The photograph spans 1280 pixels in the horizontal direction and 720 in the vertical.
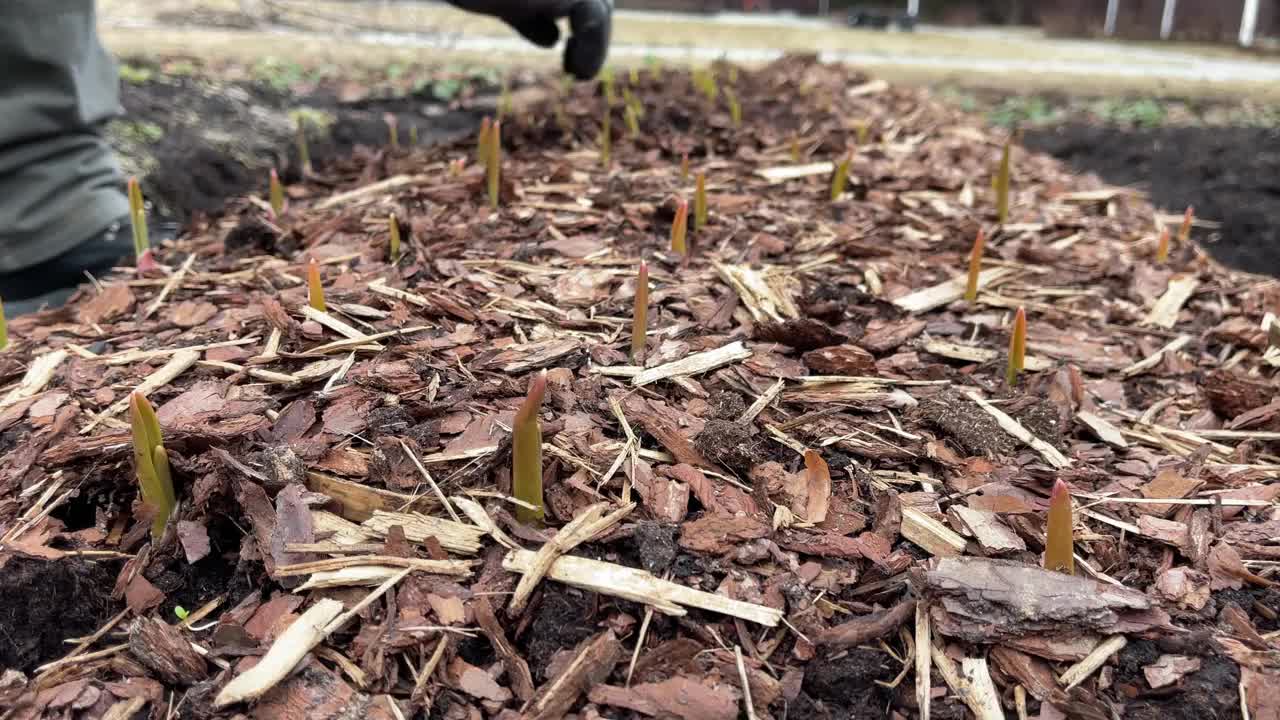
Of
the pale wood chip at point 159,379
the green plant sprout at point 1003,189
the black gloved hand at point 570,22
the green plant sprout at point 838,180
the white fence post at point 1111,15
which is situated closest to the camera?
the pale wood chip at point 159,379

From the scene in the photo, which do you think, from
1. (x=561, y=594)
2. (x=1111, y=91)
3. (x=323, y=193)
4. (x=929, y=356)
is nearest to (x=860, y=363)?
(x=929, y=356)

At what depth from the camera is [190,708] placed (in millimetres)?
816

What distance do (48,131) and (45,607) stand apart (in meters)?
1.61

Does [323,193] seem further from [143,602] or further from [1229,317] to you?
[1229,317]

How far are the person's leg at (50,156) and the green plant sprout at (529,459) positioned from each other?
1.68 metres

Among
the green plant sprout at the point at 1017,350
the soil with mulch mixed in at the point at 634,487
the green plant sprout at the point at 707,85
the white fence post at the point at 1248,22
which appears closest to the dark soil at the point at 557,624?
the soil with mulch mixed in at the point at 634,487

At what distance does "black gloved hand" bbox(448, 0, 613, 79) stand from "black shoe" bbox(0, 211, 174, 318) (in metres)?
1.09

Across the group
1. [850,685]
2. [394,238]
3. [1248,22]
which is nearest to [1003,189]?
[394,238]

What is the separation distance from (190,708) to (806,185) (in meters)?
1.87

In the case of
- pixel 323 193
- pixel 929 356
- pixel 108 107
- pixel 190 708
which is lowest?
pixel 190 708

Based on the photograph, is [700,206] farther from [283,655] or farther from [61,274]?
[61,274]

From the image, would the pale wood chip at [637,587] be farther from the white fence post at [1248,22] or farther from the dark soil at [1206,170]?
the white fence post at [1248,22]

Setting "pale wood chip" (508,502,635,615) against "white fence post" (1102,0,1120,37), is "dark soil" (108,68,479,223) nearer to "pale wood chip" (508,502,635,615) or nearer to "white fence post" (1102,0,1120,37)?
"pale wood chip" (508,502,635,615)

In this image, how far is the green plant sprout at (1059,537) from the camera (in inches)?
35.3
